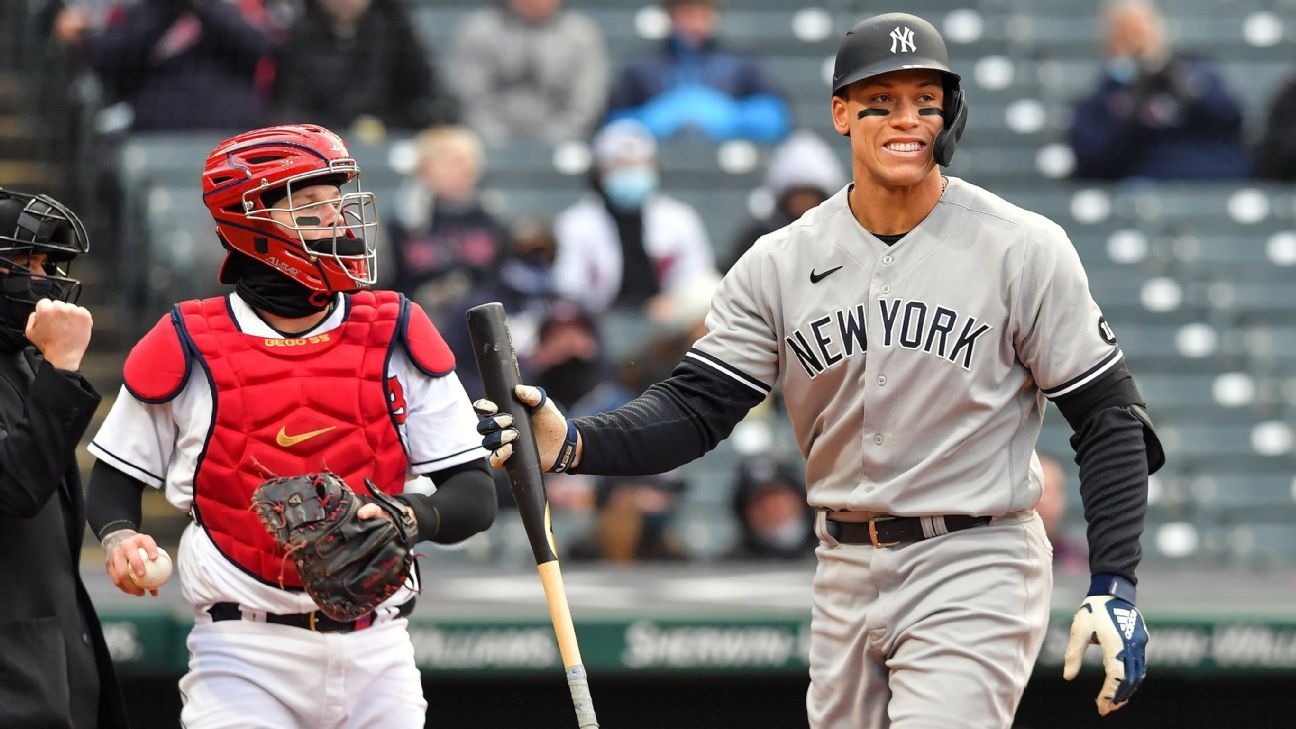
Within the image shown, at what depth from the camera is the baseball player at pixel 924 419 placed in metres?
3.77

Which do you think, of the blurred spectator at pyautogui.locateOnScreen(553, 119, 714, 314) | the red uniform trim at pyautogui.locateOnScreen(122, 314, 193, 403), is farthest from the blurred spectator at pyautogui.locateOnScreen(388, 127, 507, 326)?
the red uniform trim at pyautogui.locateOnScreen(122, 314, 193, 403)

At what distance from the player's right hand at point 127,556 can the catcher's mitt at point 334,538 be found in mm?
229

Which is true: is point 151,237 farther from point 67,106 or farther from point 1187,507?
point 1187,507

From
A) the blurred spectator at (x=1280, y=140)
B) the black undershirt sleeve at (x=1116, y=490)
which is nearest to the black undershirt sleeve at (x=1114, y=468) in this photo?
the black undershirt sleeve at (x=1116, y=490)

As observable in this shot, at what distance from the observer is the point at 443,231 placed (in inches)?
339

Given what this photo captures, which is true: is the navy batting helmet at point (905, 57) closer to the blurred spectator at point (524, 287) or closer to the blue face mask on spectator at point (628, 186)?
the blurred spectator at point (524, 287)

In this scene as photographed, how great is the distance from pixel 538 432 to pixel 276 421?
0.52 meters

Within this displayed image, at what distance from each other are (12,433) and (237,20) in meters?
5.79

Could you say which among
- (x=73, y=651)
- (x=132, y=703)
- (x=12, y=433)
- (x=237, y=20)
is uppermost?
(x=237, y=20)

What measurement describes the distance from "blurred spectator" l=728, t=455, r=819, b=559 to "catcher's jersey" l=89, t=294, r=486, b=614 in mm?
4008

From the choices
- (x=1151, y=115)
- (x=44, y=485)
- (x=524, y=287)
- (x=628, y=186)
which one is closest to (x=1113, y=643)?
(x=44, y=485)

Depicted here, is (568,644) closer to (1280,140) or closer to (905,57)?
(905,57)

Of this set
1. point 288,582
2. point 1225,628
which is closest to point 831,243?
point 288,582

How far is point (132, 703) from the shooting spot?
6273mm
